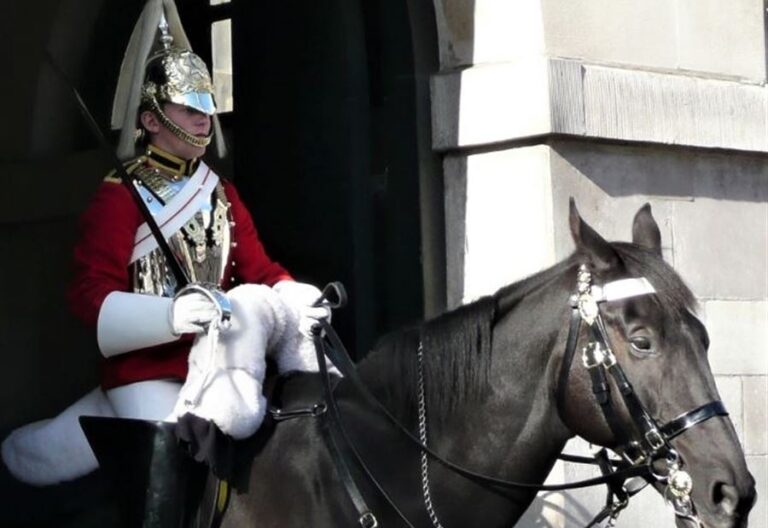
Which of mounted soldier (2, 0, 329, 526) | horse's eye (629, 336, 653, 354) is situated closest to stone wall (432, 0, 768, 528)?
mounted soldier (2, 0, 329, 526)

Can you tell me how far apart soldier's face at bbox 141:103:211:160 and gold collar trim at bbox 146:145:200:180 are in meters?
0.01

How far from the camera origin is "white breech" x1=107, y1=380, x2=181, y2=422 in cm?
508

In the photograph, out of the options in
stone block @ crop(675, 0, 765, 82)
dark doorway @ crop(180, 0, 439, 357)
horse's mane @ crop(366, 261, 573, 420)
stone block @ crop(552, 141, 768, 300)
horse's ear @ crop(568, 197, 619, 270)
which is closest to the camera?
horse's ear @ crop(568, 197, 619, 270)

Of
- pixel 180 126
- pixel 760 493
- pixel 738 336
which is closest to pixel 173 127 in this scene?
pixel 180 126

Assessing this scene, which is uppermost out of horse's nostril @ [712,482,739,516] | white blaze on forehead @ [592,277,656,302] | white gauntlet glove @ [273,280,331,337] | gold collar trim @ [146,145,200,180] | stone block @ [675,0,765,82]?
stone block @ [675,0,765,82]

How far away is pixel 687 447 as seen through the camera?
433cm

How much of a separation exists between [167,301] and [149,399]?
13.1 inches

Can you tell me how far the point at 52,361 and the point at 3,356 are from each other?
19 cm

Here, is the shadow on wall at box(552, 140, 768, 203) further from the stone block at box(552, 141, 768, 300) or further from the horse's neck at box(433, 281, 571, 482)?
the horse's neck at box(433, 281, 571, 482)

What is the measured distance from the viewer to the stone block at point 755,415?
6895 millimetres

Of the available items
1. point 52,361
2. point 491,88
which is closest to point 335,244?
point 491,88

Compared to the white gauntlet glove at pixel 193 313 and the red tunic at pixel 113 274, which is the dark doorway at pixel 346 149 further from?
the white gauntlet glove at pixel 193 313

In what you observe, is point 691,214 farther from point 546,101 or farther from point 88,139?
point 88,139

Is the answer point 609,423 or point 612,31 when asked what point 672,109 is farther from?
point 609,423
